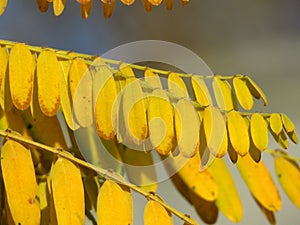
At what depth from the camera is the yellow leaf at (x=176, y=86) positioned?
0.58m

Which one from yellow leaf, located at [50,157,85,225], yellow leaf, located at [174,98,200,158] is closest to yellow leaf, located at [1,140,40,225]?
yellow leaf, located at [50,157,85,225]

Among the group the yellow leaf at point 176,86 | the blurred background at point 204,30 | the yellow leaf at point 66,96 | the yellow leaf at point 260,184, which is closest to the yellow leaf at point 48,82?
the yellow leaf at point 66,96

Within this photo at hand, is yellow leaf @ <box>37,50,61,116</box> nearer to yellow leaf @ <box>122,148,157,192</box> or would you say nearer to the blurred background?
yellow leaf @ <box>122,148,157,192</box>

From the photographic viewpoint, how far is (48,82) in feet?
1.71

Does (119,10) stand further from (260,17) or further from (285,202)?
(285,202)

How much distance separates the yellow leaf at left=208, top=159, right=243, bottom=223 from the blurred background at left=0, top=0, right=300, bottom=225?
5.83ft

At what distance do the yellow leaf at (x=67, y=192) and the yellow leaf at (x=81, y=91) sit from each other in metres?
0.04

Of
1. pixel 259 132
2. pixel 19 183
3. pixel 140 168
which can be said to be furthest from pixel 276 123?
pixel 19 183

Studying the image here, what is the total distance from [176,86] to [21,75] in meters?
0.15

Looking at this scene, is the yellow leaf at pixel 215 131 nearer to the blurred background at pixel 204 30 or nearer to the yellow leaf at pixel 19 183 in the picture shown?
the yellow leaf at pixel 19 183

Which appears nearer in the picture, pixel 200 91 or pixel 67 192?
pixel 67 192

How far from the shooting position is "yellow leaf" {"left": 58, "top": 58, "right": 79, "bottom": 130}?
52 centimetres

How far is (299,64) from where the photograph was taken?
2.54 metres

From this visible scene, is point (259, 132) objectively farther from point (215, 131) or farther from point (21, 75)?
point (21, 75)
